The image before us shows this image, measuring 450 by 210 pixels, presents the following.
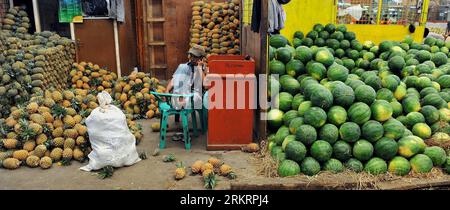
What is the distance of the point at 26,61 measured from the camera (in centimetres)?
715

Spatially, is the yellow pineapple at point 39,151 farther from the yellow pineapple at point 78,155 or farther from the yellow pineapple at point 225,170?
the yellow pineapple at point 225,170

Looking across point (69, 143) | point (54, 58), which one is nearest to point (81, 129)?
point (69, 143)

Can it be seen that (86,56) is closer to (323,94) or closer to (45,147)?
(45,147)

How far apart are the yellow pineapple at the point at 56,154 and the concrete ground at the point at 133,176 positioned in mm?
146

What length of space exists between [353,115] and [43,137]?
4.17 metres

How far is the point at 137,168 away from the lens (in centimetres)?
488

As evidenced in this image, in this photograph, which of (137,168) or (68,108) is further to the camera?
(68,108)

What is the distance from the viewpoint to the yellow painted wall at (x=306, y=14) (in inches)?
317

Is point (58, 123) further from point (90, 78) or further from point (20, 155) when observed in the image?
point (90, 78)

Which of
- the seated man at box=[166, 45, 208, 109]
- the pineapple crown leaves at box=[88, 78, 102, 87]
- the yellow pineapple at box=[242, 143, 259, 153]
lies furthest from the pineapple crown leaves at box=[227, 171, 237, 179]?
the pineapple crown leaves at box=[88, 78, 102, 87]

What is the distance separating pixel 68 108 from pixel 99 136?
1.20 m

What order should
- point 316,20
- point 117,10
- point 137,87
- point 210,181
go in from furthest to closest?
1. point 117,10
2. point 316,20
3. point 137,87
4. point 210,181

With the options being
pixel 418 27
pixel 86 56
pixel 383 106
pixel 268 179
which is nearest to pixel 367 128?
pixel 383 106

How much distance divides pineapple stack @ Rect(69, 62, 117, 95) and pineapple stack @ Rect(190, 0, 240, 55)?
2.33 m
